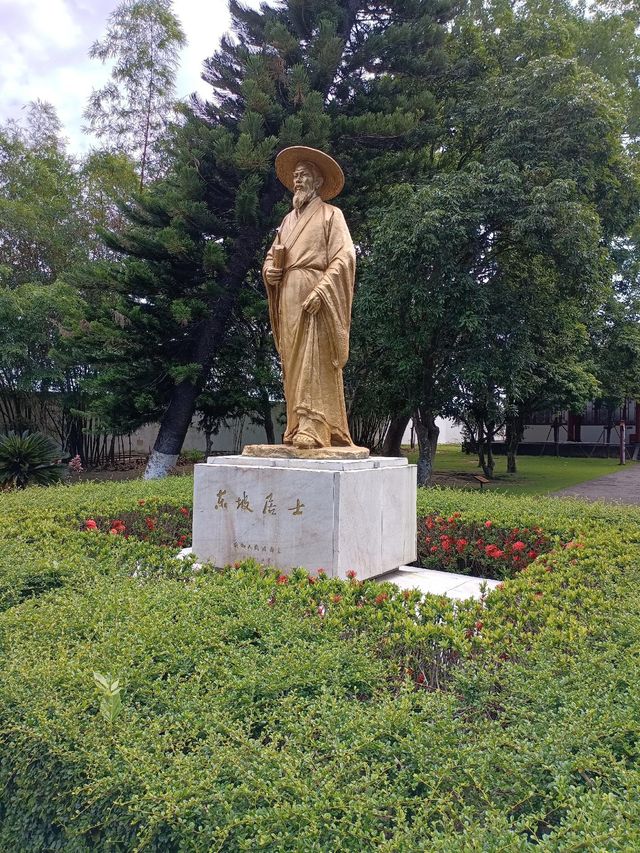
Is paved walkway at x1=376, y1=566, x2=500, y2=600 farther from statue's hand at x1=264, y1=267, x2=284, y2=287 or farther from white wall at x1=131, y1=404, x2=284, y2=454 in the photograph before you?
white wall at x1=131, y1=404, x2=284, y2=454

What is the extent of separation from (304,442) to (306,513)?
23.5 inches

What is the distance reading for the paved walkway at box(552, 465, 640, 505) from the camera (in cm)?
1248

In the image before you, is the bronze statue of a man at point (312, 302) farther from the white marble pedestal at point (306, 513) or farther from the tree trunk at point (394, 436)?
the tree trunk at point (394, 436)

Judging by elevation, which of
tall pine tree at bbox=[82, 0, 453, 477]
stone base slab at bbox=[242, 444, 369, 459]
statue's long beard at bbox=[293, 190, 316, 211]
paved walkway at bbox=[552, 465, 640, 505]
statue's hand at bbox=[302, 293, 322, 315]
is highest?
tall pine tree at bbox=[82, 0, 453, 477]

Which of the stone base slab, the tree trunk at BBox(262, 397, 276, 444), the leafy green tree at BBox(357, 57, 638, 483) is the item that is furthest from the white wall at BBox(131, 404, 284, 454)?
the stone base slab

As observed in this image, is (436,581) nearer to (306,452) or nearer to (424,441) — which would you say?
(306,452)

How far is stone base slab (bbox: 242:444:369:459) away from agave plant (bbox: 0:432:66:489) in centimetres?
693

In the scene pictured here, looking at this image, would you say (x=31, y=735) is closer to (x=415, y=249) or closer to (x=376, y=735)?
(x=376, y=735)

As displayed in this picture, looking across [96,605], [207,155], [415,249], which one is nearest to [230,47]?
[207,155]

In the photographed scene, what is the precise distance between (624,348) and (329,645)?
611 inches

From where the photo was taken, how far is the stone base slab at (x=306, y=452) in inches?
164

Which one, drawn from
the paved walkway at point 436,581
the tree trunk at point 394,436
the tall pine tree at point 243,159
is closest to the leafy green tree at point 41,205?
the tall pine tree at point 243,159

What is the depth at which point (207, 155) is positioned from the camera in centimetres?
1029

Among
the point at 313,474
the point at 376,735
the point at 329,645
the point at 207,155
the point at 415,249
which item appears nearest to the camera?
the point at 376,735
